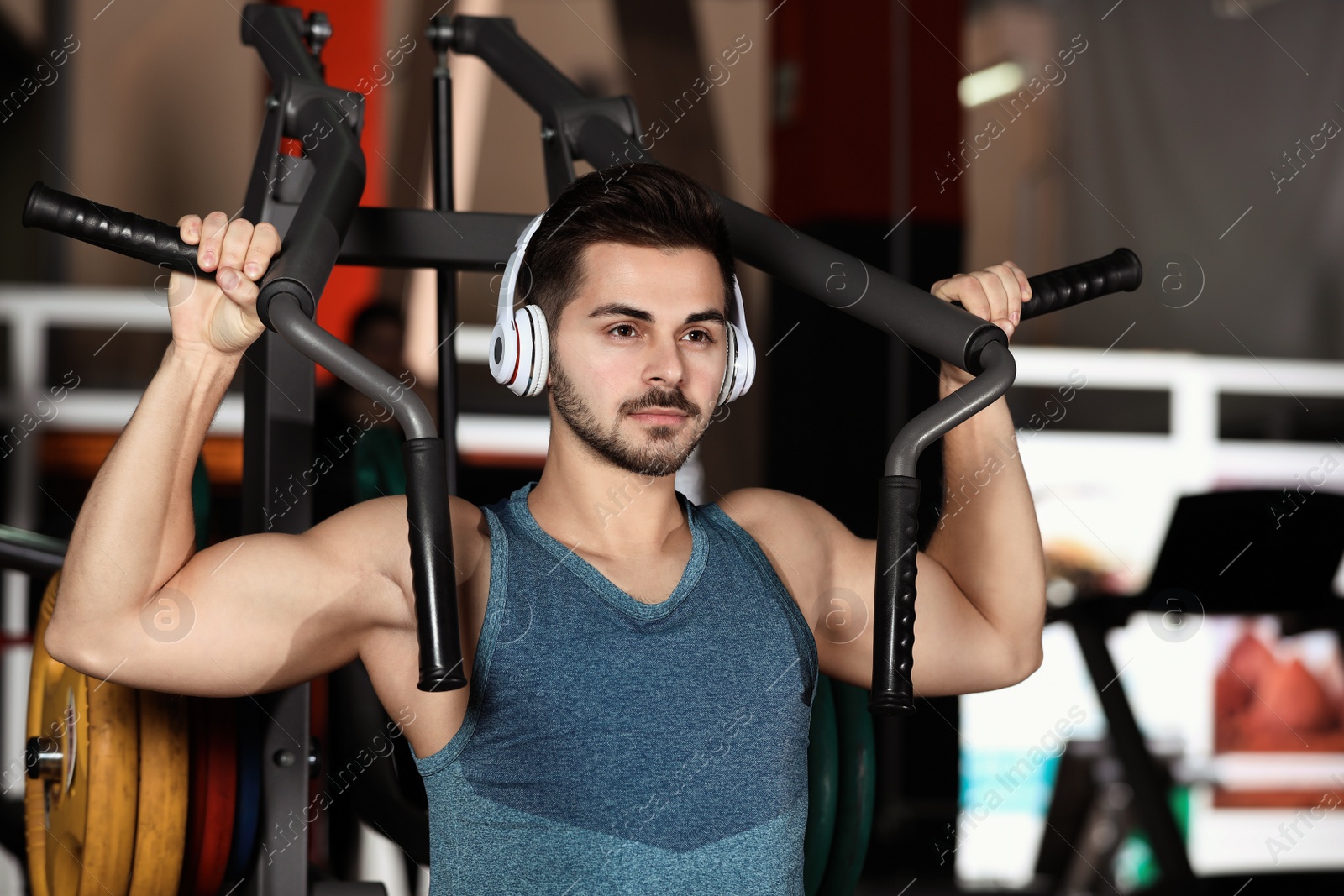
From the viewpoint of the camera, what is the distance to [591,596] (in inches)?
50.8

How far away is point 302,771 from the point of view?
135 centimetres

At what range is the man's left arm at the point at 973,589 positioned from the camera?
1401mm

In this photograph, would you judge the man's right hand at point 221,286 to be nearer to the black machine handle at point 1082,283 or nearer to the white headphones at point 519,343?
the white headphones at point 519,343

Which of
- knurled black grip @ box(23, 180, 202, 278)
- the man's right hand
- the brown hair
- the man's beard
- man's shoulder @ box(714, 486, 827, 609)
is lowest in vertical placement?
man's shoulder @ box(714, 486, 827, 609)

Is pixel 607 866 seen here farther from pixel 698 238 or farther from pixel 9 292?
pixel 9 292

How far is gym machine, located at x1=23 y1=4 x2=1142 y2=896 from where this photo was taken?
3.04 feet

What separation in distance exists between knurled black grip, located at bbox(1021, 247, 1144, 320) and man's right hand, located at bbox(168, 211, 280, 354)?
2.47ft

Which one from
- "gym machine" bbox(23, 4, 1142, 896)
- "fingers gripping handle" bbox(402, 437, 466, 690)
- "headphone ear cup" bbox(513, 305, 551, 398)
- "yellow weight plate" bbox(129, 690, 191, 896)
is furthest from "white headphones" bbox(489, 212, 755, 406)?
"yellow weight plate" bbox(129, 690, 191, 896)

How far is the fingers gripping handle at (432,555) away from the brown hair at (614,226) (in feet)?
1.47

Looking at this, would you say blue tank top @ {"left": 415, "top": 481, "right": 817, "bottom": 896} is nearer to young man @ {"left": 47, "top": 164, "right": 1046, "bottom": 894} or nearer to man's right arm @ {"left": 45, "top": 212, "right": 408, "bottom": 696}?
young man @ {"left": 47, "top": 164, "right": 1046, "bottom": 894}

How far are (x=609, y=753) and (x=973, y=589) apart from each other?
48 centimetres

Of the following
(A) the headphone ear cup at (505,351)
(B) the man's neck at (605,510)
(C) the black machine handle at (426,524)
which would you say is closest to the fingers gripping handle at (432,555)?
(C) the black machine handle at (426,524)

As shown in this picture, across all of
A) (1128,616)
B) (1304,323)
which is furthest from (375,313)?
(1304,323)

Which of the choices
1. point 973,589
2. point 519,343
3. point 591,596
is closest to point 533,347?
point 519,343
